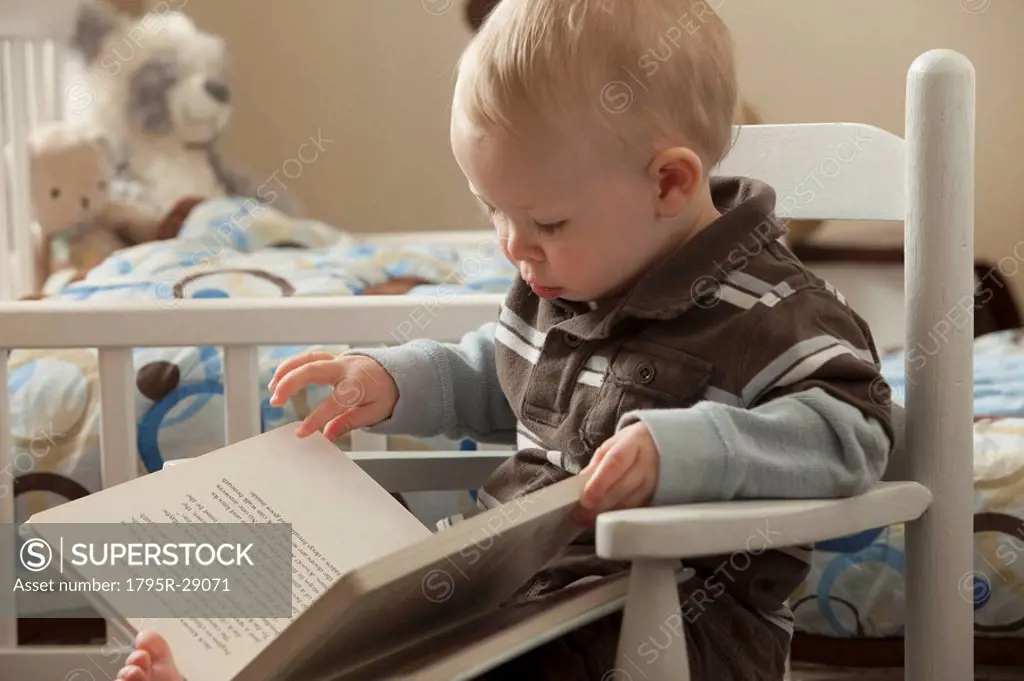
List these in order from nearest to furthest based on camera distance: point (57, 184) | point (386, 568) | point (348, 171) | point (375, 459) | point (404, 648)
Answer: point (386, 568), point (404, 648), point (375, 459), point (57, 184), point (348, 171)

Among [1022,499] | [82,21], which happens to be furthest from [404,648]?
[82,21]

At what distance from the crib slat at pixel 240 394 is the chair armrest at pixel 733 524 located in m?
0.46

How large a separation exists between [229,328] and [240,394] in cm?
6

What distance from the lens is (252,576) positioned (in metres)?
0.76

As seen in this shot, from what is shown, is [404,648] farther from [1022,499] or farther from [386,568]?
[1022,499]

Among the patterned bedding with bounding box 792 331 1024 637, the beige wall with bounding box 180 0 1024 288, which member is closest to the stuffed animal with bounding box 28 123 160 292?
the beige wall with bounding box 180 0 1024 288

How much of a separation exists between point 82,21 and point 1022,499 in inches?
68.5

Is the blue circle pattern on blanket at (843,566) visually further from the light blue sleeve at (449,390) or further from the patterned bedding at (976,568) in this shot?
the light blue sleeve at (449,390)

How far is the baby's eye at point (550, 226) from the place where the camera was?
0.73m

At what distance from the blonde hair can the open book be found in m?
0.22

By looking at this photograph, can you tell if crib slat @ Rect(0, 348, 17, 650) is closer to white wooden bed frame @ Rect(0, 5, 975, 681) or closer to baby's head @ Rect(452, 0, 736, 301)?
white wooden bed frame @ Rect(0, 5, 975, 681)

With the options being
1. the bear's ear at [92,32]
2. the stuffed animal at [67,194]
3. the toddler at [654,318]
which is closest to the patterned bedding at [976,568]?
the toddler at [654,318]

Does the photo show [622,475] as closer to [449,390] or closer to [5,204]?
[449,390]

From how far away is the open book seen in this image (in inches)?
22.5
